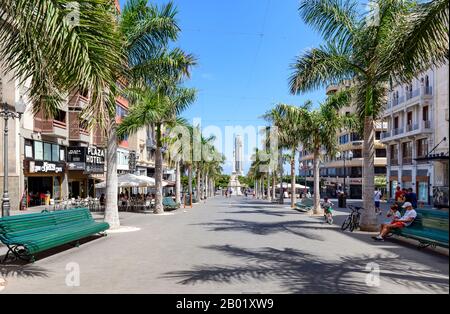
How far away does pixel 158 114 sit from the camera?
25.2m

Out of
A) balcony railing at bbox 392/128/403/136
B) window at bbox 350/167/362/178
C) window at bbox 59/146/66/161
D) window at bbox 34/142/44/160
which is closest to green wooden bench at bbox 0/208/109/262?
window at bbox 34/142/44/160

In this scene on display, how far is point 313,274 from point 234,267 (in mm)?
1613

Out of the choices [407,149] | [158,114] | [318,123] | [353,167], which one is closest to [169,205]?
[158,114]

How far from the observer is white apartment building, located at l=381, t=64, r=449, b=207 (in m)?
45.4

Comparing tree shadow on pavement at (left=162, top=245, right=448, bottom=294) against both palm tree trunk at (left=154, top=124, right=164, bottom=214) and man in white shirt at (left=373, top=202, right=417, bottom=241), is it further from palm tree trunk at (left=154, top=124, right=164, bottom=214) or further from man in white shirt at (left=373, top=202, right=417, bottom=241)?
palm tree trunk at (left=154, top=124, right=164, bottom=214)

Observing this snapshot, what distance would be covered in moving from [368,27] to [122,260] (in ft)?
38.0

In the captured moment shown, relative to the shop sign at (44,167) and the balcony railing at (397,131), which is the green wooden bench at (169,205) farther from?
the balcony railing at (397,131)

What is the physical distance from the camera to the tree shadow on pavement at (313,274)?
23.7ft

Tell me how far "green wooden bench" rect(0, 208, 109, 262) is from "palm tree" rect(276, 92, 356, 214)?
1592cm

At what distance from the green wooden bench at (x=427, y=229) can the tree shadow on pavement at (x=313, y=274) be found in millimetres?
1069
